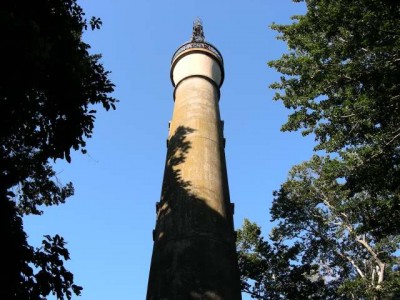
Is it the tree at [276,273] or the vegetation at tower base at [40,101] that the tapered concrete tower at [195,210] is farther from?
the tree at [276,273]

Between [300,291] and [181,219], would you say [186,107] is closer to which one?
[181,219]

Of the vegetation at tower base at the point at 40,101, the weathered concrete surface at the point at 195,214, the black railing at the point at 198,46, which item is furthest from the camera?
the black railing at the point at 198,46

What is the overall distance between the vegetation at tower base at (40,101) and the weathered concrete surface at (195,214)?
3420mm

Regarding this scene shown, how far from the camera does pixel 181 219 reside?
10.2 m

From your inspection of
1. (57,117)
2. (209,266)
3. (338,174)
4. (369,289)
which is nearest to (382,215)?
(338,174)

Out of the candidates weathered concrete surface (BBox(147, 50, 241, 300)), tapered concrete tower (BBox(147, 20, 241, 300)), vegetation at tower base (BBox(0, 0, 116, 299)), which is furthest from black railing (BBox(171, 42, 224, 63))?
vegetation at tower base (BBox(0, 0, 116, 299))

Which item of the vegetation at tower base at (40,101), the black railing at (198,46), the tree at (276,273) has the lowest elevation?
the vegetation at tower base at (40,101)

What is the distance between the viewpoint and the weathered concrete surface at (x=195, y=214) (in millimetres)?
9023

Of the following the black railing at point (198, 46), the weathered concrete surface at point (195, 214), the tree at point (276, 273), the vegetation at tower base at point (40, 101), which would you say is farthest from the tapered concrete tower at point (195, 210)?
the tree at point (276, 273)

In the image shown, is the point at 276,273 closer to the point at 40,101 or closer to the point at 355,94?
the point at 355,94

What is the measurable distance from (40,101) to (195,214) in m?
4.77

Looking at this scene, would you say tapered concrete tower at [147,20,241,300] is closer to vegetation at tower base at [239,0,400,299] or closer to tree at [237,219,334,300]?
vegetation at tower base at [239,0,400,299]

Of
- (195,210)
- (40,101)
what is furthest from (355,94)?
(40,101)

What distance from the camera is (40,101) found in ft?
23.8
